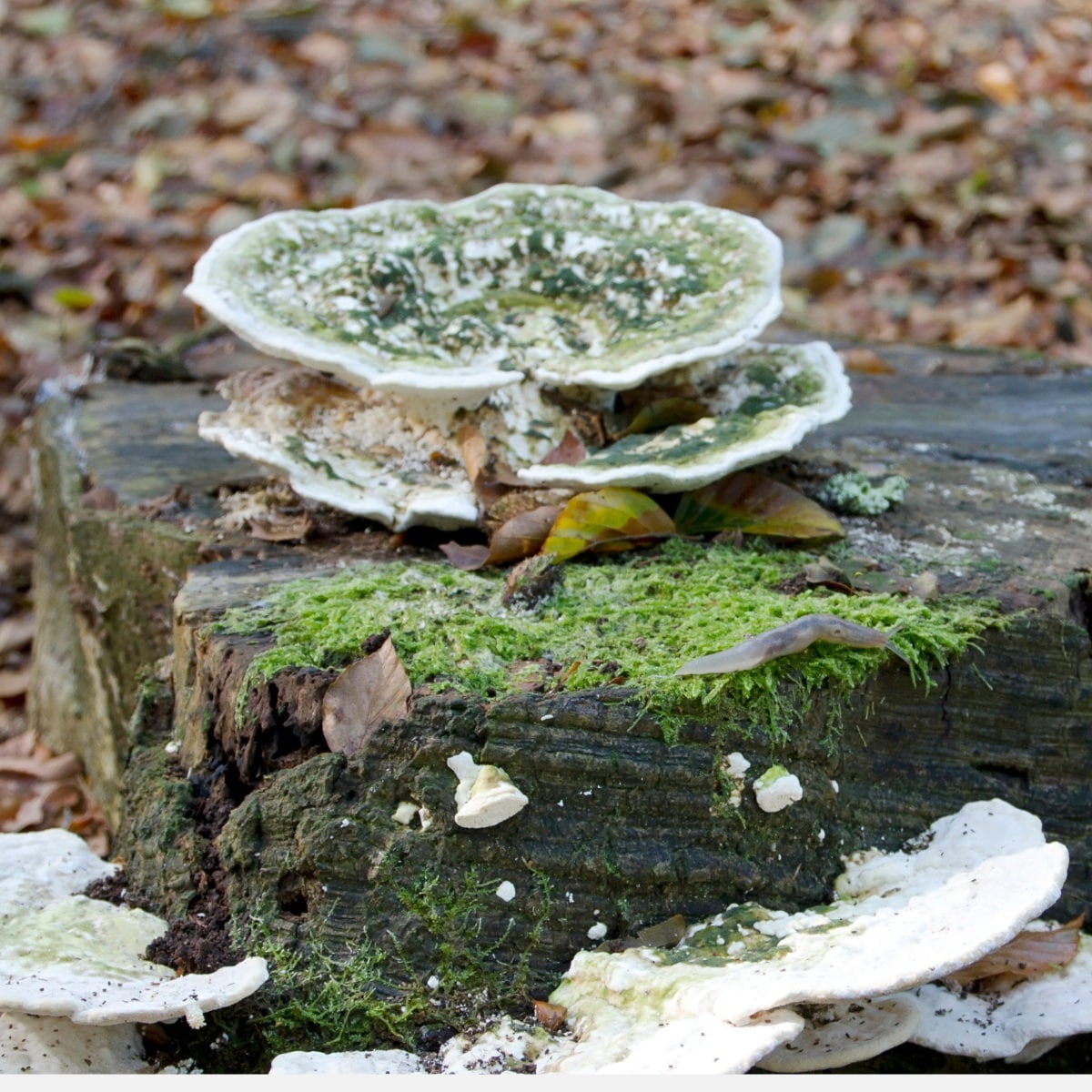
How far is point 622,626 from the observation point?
2441mm

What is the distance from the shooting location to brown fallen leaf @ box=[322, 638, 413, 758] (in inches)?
85.7

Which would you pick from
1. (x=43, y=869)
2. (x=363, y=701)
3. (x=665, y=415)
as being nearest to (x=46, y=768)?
(x=43, y=869)

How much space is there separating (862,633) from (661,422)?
0.92 meters

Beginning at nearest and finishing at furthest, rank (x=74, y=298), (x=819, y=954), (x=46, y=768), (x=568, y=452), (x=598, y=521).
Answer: (x=819, y=954)
(x=598, y=521)
(x=568, y=452)
(x=46, y=768)
(x=74, y=298)

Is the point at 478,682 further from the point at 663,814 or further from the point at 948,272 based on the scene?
the point at 948,272

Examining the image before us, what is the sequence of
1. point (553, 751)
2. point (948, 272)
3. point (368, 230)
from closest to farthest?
point (553, 751)
point (368, 230)
point (948, 272)

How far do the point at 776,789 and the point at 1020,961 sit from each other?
1.72 feet

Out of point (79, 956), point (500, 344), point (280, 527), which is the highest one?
point (500, 344)

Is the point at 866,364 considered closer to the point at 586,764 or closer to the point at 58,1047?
the point at 586,764

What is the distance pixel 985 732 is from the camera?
8.23 ft

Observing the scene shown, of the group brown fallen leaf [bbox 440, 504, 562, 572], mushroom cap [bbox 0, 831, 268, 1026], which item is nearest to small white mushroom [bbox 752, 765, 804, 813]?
brown fallen leaf [bbox 440, 504, 562, 572]

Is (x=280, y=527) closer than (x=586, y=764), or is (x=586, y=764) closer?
(x=586, y=764)

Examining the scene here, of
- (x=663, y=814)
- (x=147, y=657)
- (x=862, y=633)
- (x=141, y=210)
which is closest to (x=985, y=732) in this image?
(x=862, y=633)

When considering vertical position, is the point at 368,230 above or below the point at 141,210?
above
